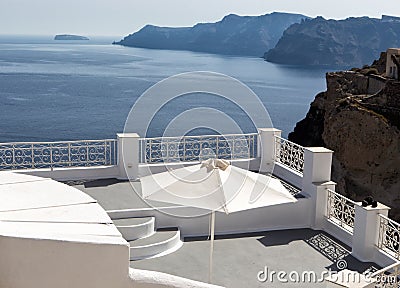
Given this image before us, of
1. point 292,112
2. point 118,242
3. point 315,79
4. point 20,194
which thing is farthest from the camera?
point 315,79

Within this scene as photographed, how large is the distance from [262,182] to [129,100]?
57051 millimetres

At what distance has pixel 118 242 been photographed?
15.3ft

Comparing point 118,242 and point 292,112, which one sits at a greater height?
point 118,242

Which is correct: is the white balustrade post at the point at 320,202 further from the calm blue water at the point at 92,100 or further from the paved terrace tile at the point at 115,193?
the calm blue water at the point at 92,100

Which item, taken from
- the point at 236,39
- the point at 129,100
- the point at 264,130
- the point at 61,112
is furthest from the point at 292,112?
the point at 236,39

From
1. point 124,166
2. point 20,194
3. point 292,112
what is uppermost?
point 20,194

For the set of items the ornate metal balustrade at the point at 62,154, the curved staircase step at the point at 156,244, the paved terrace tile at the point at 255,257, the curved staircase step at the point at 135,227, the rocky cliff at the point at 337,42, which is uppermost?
the rocky cliff at the point at 337,42

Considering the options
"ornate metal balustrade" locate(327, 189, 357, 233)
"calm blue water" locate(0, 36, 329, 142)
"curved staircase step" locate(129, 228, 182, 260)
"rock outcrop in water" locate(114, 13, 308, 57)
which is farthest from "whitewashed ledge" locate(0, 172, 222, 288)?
"rock outcrop in water" locate(114, 13, 308, 57)

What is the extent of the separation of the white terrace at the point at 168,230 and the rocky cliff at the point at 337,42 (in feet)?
430

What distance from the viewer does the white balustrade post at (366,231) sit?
7750 mm

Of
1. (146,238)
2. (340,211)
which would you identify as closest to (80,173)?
(146,238)

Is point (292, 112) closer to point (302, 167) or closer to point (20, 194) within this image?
point (302, 167)

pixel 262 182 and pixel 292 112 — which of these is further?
pixel 292 112

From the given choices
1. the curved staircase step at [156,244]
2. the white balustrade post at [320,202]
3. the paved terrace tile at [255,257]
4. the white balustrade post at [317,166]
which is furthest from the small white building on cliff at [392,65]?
the curved staircase step at [156,244]
